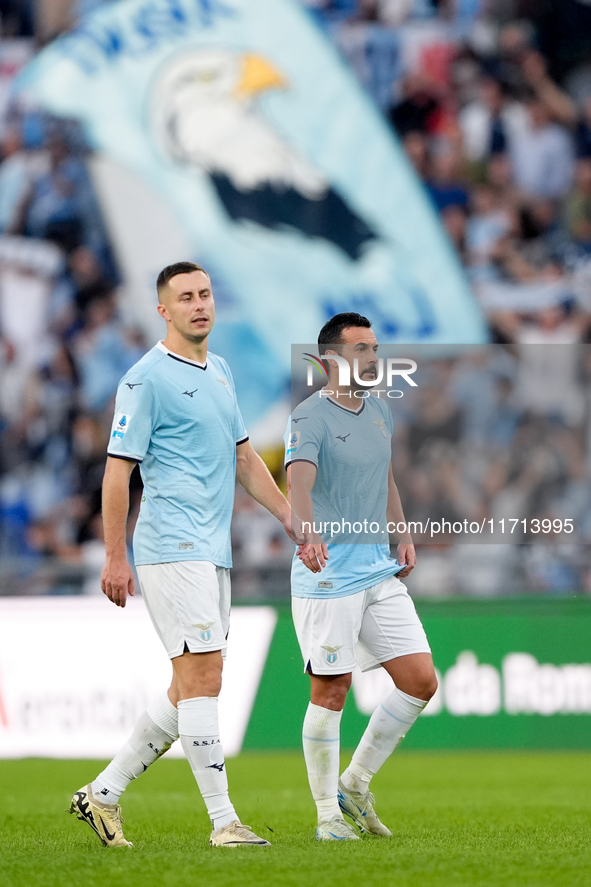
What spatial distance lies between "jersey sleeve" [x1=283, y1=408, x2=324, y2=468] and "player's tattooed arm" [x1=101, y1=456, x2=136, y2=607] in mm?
670

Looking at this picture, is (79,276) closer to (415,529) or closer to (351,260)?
(351,260)

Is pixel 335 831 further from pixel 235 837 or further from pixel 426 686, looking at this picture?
pixel 426 686

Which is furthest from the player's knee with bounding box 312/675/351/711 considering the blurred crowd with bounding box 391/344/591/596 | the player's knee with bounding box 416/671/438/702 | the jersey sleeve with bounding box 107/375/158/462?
the blurred crowd with bounding box 391/344/591/596

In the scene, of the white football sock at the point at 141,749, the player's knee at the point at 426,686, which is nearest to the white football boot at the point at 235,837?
the white football sock at the point at 141,749

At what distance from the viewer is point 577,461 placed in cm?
1128

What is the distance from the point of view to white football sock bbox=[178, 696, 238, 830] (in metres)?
4.83

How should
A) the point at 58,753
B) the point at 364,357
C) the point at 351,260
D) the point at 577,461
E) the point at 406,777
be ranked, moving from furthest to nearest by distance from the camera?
the point at 351,260 < the point at 577,461 < the point at 58,753 < the point at 406,777 < the point at 364,357

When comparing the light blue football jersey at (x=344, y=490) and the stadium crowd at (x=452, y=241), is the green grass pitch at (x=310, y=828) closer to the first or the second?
the light blue football jersey at (x=344, y=490)

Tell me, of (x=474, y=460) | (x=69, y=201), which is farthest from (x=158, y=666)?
(x=69, y=201)

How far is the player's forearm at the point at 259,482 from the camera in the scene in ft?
17.6

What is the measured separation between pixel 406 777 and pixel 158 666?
227 cm

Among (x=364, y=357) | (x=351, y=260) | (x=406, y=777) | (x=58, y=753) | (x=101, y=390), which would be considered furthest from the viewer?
(x=351, y=260)

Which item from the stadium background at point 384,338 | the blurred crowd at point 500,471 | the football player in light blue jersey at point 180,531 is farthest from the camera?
the blurred crowd at point 500,471

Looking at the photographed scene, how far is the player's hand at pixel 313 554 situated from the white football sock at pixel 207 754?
0.66m
